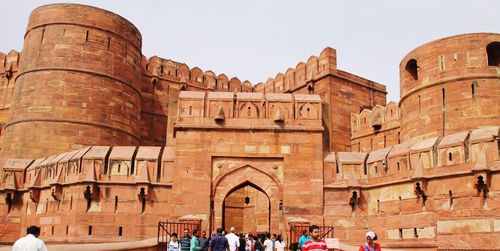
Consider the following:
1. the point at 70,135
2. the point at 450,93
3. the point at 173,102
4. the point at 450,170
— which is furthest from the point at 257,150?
the point at 70,135

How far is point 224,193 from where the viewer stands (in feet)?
45.4

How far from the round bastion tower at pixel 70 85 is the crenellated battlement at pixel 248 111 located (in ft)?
19.6

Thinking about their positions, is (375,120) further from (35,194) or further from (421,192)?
(35,194)

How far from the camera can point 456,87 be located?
15.9m

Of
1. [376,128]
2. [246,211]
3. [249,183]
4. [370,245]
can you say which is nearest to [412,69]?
[376,128]

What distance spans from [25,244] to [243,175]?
9169 mm

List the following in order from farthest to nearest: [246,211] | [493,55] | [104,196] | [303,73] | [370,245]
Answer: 1. [303,73]
2. [246,211]
3. [493,55]
4. [104,196]
5. [370,245]

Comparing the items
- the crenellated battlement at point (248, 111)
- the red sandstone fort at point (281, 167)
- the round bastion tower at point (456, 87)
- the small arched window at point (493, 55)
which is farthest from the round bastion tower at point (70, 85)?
the small arched window at point (493, 55)

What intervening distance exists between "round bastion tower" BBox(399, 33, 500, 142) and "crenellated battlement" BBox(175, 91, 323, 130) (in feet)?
13.1

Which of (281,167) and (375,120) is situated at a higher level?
(375,120)

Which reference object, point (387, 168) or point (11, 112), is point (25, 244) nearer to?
point (387, 168)

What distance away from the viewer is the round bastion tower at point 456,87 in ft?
50.9

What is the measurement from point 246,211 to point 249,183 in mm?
7731

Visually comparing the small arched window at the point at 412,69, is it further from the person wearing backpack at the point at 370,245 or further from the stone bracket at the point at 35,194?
the person wearing backpack at the point at 370,245
